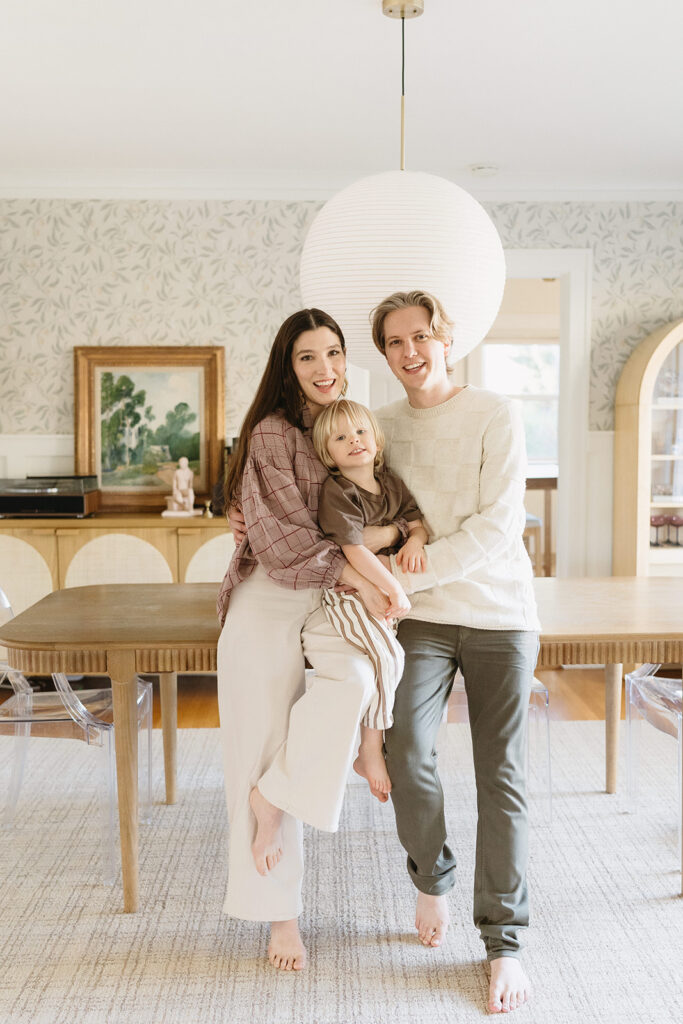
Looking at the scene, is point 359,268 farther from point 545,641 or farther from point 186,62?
point 186,62

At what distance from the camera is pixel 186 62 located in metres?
2.98

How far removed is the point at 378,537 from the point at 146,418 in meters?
2.83

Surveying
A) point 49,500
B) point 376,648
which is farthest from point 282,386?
point 49,500

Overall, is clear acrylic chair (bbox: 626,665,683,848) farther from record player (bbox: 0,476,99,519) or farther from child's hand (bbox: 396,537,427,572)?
record player (bbox: 0,476,99,519)

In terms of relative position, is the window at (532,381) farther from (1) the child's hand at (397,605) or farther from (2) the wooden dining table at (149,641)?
(1) the child's hand at (397,605)

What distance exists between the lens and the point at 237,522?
2.10m

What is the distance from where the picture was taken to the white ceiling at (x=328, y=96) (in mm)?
2688

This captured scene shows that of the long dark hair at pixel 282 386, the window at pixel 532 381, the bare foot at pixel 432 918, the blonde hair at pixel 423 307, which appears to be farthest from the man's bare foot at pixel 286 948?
the window at pixel 532 381

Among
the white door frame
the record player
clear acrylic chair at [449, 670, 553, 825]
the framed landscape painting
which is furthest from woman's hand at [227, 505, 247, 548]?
the white door frame

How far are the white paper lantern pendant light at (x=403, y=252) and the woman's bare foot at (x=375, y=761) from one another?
940mm

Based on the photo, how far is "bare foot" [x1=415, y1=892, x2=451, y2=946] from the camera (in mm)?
2027

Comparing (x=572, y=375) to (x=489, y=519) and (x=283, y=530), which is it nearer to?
(x=489, y=519)

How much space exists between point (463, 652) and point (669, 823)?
46.1 inches

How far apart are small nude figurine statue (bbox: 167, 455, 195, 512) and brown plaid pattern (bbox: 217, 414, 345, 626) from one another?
2445mm
